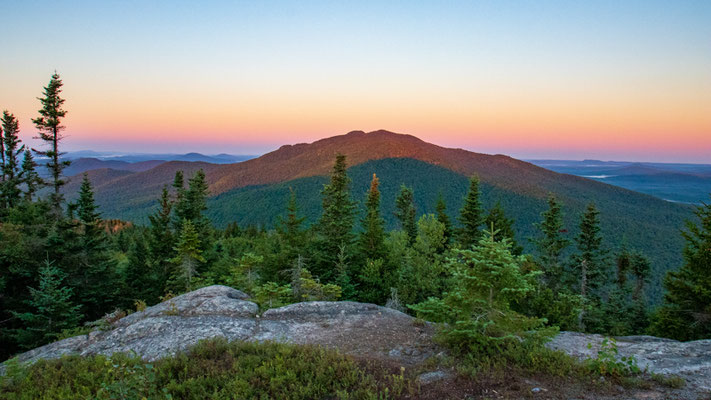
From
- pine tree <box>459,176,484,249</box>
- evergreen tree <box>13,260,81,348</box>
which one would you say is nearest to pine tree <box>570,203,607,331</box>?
pine tree <box>459,176,484,249</box>

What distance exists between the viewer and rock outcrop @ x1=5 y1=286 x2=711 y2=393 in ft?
22.7

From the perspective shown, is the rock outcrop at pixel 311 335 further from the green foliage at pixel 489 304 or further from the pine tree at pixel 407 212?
the pine tree at pixel 407 212

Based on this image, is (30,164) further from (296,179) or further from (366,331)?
(296,179)

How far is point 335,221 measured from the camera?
81.2 ft

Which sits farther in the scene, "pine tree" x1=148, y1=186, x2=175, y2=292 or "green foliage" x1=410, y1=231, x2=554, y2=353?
"pine tree" x1=148, y1=186, x2=175, y2=292

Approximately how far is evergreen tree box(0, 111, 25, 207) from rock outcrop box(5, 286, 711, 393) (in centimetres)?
3211

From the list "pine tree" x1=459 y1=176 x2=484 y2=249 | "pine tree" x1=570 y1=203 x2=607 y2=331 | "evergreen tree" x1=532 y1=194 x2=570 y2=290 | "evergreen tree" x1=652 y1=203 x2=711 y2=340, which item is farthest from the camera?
"evergreen tree" x1=532 y1=194 x2=570 y2=290

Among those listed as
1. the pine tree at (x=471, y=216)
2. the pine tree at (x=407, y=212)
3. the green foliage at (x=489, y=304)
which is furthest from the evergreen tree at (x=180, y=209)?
the green foliage at (x=489, y=304)

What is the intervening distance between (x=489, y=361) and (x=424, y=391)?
5.07 ft

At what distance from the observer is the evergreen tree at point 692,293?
46.8 feet

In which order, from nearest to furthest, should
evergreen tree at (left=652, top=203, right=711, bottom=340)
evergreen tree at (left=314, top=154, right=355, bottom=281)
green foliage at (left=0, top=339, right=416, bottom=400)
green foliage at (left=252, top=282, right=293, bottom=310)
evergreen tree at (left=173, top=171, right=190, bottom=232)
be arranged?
green foliage at (left=0, top=339, right=416, bottom=400) < green foliage at (left=252, top=282, right=293, bottom=310) < evergreen tree at (left=652, top=203, right=711, bottom=340) < evergreen tree at (left=314, top=154, right=355, bottom=281) < evergreen tree at (left=173, top=171, right=190, bottom=232)

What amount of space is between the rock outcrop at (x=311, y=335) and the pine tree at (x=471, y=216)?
63.8 feet

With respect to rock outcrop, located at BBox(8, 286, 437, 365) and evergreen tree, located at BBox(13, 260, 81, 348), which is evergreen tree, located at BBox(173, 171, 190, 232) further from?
rock outcrop, located at BBox(8, 286, 437, 365)

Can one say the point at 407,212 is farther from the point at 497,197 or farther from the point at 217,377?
the point at 497,197
